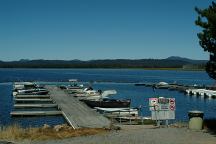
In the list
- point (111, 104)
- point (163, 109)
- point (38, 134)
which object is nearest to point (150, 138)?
point (163, 109)

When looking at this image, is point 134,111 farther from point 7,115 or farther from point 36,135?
point 36,135

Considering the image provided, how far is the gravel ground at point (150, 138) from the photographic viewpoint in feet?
57.8

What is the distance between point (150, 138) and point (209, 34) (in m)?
5.36

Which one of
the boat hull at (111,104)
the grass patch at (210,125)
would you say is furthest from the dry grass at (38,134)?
the boat hull at (111,104)

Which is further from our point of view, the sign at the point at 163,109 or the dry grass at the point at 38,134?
Result: the sign at the point at 163,109

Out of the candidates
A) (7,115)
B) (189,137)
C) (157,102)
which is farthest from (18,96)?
(189,137)

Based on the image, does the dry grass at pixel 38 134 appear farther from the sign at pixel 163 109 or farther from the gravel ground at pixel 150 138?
the sign at pixel 163 109

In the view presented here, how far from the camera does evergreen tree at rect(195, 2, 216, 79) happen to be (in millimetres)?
19297

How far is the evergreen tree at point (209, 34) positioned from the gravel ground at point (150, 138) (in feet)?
10.3

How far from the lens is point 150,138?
1848cm

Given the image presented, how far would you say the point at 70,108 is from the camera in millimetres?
41562

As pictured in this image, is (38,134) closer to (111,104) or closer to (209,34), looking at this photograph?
(209,34)

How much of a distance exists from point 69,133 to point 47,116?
1921 cm

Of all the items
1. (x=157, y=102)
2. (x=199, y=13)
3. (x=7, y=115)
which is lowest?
(x=7, y=115)
